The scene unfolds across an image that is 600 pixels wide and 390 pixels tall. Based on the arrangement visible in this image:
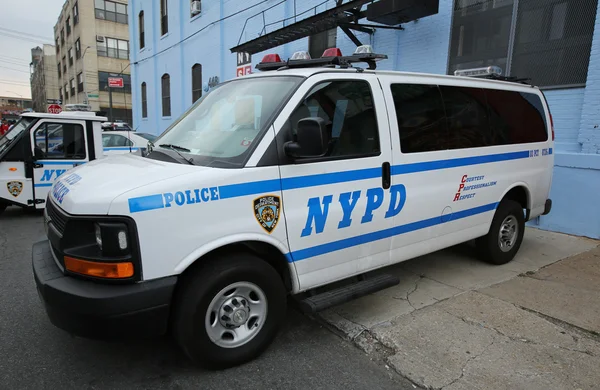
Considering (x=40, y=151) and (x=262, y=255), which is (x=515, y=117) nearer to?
(x=262, y=255)

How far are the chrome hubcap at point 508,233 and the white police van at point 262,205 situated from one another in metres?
0.92

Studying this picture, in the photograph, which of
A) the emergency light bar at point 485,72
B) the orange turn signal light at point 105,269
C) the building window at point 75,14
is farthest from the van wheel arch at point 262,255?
the building window at point 75,14

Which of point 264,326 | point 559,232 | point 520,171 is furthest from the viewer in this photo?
point 559,232

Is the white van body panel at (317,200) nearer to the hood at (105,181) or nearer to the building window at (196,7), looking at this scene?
the hood at (105,181)

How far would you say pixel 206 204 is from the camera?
261 centimetres

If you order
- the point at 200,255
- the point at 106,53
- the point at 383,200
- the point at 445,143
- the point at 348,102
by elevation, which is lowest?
the point at 200,255

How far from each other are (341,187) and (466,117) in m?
1.92

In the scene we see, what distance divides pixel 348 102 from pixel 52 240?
2457mm

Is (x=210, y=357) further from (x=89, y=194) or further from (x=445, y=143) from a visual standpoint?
(x=445, y=143)

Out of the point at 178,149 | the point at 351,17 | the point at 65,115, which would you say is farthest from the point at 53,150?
the point at 351,17

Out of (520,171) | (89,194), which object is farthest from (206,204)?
(520,171)

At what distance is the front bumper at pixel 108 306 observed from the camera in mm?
2395

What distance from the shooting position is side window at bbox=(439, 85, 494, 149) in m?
4.10

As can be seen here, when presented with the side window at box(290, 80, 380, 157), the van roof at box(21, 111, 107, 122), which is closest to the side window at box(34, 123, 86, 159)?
the van roof at box(21, 111, 107, 122)
